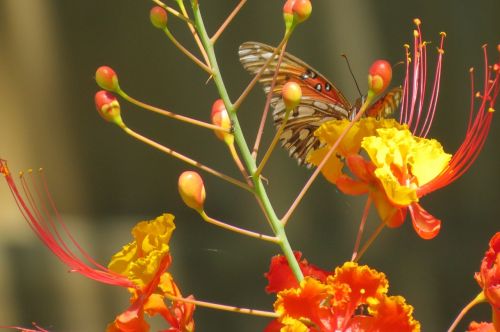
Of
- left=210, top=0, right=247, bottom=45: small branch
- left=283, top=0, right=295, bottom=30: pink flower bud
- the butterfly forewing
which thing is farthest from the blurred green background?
left=283, top=0, right=295, bottom=30: pink flower bud

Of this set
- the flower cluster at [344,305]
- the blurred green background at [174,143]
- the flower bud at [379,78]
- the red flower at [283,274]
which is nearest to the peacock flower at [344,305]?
the flower cluster at [344,305]

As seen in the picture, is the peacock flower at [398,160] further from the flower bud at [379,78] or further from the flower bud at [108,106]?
the flower bud at [108,106]

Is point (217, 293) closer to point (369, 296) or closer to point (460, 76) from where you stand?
point (460, 76)

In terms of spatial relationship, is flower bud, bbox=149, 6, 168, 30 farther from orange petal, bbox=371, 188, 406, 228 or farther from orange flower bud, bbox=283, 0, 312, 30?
orange petal, bbox=371, 188, 406, 228

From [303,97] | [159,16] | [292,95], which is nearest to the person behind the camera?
[292,95]

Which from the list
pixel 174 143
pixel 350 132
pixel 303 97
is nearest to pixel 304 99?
pixel 303 97

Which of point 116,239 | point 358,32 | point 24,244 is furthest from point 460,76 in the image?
point 24,244

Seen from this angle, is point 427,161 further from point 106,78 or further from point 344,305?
point 106,78
